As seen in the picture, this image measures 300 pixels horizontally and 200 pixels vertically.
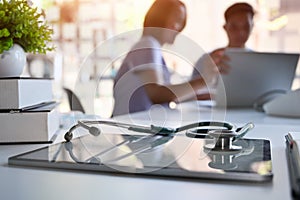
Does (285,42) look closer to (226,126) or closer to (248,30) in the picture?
(248,30)

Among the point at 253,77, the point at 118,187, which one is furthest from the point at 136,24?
the point at 118,187

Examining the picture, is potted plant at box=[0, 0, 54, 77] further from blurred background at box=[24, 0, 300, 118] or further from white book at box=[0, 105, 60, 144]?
blurred background at box=[24, 0, 300, 118]

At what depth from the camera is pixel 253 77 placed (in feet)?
5.14

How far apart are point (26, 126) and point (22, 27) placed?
0.18m

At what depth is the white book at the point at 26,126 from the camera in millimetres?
671

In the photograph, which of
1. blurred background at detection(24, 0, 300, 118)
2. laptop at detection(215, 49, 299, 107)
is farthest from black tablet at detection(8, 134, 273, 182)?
blurred background at detection(24, 0, 300, 118)

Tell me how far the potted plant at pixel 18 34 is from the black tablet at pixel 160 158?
20 cm

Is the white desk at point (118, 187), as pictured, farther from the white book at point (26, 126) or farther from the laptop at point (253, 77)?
the laptop at point (253, 77)

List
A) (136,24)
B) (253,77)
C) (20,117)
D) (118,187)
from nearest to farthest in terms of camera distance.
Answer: (118,187), (20,117), (253,77), (136,24)

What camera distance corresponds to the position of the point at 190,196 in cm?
36

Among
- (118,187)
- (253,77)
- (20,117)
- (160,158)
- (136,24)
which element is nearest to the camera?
(118,187)

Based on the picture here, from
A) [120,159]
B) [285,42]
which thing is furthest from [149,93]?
[285,42]

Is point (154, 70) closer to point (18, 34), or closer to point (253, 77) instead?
point (253, 77)

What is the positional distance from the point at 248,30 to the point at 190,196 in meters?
1.99
